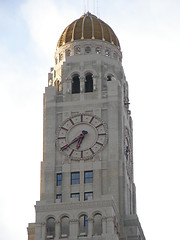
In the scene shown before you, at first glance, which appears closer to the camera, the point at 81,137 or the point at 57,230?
the point at 57,230

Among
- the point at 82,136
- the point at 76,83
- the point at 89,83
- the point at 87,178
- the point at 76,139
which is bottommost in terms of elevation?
the point at 87,178

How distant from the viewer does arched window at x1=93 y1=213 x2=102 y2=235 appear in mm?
119625

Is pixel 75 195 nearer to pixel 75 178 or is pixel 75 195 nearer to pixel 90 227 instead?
pixel 75 178

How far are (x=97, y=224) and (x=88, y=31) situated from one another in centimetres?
2838

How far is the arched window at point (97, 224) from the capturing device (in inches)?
4710

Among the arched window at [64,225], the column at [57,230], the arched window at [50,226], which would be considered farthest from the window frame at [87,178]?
the column at [57,230]

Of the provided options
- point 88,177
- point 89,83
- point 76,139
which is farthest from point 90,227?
point 89,83

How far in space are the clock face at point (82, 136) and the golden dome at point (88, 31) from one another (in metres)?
12.0

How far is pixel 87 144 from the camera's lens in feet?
420

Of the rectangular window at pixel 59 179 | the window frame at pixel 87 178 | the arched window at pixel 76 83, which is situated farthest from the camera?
the arched window at pixel 76 83

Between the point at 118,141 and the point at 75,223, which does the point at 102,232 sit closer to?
the point at 75,223

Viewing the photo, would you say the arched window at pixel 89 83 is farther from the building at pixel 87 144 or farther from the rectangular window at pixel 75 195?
the rectangular window at pixel 75 195

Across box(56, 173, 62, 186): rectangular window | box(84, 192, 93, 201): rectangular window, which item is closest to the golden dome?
box(56, 173, 62, 186): rectangular window

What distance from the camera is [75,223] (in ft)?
393
